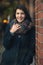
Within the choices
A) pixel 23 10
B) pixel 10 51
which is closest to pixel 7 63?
pixel 10 51

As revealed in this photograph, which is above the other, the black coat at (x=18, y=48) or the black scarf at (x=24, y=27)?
the black scarf at (x=24, y=27)

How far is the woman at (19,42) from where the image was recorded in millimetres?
3820

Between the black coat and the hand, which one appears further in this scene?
the black coat

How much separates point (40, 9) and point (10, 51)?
1.12m

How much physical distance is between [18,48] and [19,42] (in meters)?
0.09

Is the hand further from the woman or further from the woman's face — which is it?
the woman's face

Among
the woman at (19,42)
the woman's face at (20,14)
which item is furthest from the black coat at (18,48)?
the woman's face at (20,14)

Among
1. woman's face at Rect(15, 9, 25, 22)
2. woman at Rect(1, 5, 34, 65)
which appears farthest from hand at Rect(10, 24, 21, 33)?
woman's face at Rect(15, 9, 25, 22)

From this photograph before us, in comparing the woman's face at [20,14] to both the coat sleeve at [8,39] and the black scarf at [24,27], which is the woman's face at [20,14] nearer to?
the black scarf at [24,27]

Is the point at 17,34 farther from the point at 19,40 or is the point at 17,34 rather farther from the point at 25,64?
the point at 25,64

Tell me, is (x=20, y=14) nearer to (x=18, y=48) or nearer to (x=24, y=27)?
(x=24, y=27)

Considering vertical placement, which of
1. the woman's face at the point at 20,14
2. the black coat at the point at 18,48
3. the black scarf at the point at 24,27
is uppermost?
the woman's face at the point at 20,14

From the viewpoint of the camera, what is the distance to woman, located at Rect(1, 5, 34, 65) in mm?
3820

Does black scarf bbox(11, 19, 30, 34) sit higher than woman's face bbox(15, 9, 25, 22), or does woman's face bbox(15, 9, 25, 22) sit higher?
woman's face bbox(15, 9, 25, 22)
